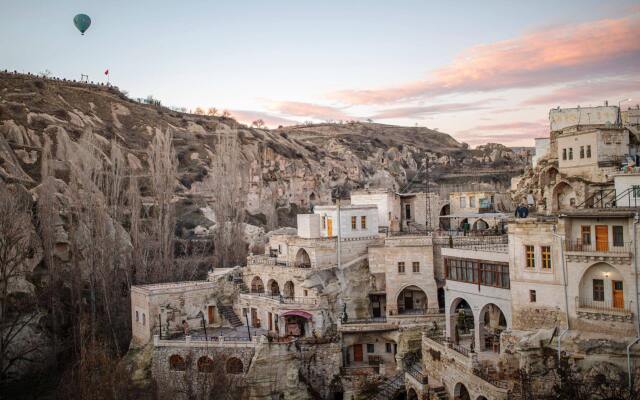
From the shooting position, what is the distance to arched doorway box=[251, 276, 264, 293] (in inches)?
1784

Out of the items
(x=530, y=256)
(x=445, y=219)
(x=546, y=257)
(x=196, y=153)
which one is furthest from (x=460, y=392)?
(x=196, y=153)

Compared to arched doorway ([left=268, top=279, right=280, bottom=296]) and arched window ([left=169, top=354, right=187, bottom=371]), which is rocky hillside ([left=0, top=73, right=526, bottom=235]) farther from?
arched window ([left=169, top=354, right=187, bottom=371])

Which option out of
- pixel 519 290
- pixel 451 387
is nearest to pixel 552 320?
pixel 519 290

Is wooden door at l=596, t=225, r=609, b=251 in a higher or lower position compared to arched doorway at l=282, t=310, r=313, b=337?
higher

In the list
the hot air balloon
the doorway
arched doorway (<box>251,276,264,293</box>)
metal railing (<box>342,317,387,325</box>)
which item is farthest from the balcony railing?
the hot air balloon

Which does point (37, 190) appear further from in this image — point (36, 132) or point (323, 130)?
point (323, 130)

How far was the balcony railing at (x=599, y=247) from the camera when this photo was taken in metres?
25.2

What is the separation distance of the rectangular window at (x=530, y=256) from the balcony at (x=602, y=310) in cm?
262

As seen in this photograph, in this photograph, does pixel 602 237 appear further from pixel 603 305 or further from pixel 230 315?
pixel 230 315

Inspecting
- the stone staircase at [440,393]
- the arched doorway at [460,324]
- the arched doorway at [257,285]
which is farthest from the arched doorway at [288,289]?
the stone staircase at [440,393]

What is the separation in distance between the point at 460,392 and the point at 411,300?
11.3 metres

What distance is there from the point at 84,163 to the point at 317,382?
93.5 ft

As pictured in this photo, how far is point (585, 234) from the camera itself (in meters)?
26.5

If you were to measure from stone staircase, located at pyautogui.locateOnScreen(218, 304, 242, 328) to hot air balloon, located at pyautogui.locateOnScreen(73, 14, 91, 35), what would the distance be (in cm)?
4063
